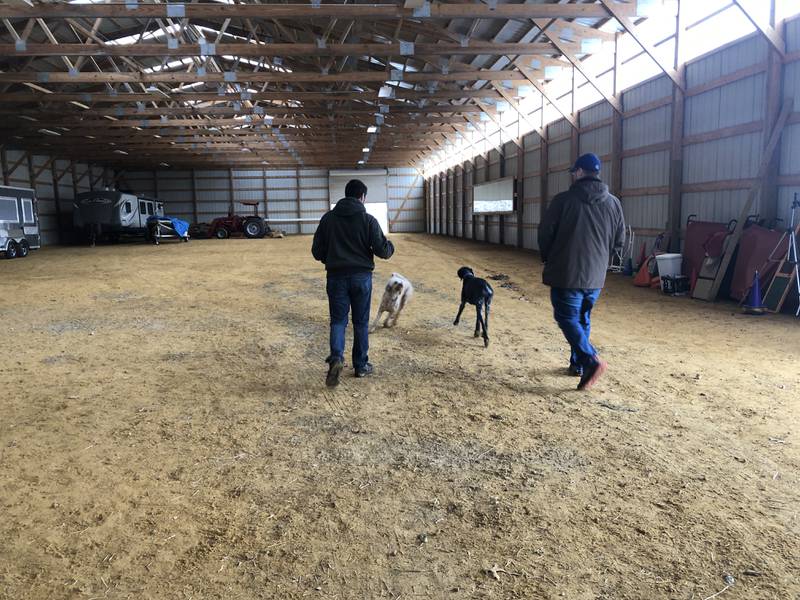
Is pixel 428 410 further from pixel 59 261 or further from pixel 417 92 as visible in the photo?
pixel 59 261

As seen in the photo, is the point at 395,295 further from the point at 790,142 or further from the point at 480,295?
the point at 790,142

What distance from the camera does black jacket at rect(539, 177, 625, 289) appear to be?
167 inches

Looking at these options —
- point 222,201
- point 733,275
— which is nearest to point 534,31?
point 733,275

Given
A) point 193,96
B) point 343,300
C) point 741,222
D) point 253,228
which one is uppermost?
point 193,96

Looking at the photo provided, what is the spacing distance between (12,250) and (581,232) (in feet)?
66.3

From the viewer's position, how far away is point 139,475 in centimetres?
308

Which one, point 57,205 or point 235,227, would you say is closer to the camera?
point 57,205

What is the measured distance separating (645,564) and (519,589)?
0.56 m

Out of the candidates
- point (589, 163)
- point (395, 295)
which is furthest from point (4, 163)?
point (589, 163)

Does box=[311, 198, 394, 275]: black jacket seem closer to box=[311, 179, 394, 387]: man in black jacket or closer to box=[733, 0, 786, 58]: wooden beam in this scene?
box=[311, 179, 394, 387]: man in black jacket

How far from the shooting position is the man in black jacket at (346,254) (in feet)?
15.0

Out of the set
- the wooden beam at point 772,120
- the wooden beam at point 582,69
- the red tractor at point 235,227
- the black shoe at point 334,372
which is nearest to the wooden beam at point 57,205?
the red tractor at point 235,227

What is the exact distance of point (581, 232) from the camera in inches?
167

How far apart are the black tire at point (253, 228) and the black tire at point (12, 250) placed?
42.5ft
